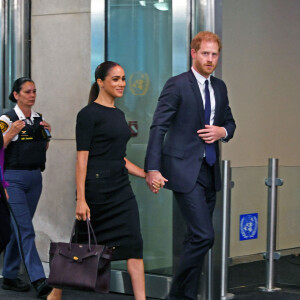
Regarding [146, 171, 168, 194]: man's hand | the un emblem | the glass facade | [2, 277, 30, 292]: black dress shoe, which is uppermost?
the glass facade

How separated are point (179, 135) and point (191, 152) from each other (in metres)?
0.15

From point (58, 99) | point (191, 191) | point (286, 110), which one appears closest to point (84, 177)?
point (191, 191)

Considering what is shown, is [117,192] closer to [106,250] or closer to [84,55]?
[106,250]

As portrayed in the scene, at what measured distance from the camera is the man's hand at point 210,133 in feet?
15.8

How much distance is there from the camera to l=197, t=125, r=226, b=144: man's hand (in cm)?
482

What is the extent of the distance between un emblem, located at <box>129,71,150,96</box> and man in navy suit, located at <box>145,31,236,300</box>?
120cm

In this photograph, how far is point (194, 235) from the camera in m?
4.80

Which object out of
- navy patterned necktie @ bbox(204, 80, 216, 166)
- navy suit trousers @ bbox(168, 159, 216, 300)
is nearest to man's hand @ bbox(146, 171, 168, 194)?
navy suit trousers @ bbox(168, 159, 216, 300)

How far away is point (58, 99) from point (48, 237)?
1.33 m

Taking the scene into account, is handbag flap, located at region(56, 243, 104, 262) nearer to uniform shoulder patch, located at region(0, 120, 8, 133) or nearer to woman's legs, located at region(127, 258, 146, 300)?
woman's legs, located at region(127, 258, 146, 300)

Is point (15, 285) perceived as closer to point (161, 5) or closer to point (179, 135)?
point (179, 135)

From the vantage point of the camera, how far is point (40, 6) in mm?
6918

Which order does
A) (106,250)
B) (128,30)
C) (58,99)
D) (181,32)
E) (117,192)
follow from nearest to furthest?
(106,250)
(117,192)
(181,32)
(128,30)
(58,99)

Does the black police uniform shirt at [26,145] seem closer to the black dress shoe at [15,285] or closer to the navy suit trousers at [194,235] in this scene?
the black dress shoe at [15,285]
